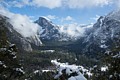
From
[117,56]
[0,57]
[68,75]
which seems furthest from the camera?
[68,75]

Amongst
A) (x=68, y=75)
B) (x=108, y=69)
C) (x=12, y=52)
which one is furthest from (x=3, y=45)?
(x=108, y=69)

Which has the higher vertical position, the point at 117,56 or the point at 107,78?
the point at 117,56

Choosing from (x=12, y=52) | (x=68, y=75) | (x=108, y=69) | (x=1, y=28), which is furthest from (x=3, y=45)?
(x=108, y=69)

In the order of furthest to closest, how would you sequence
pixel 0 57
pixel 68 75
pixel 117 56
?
pixel 68 75, pixel 0 57, pixel 117 56

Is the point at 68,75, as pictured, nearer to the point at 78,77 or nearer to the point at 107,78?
the point at 78,77

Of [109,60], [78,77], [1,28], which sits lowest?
[78,77]

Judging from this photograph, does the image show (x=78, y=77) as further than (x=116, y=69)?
Yes

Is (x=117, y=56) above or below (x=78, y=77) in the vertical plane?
above

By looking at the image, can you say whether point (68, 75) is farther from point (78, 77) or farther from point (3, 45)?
point (3, 45)

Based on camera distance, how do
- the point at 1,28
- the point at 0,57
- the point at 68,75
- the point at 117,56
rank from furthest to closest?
the point at 1,28, the point at 68,75, the point at 0,57, the point at 117,56
